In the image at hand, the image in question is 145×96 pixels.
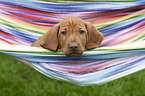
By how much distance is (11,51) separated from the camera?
217 cm

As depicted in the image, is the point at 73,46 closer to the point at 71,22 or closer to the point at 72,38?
the point at 72,38

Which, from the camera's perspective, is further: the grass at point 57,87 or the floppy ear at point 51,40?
the grass at point 57,87

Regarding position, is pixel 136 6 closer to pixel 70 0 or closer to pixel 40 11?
pixel 70 0

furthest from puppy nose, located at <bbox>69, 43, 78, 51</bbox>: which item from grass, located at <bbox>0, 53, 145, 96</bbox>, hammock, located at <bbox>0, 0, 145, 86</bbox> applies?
grass, located at <bbox>0, 53, 145, 96</bbox>

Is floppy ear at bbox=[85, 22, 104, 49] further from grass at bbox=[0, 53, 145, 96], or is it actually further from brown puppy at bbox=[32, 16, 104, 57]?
grass at bbox=[0, 53, 145, 96]

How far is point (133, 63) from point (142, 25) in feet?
1.79

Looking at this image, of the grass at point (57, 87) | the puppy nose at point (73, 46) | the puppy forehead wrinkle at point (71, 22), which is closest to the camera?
the puppy nose at point (73, 46)

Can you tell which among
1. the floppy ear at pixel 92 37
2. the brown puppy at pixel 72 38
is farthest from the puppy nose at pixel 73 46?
the floppy ear at pixel 92 37

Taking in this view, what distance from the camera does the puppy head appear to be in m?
1.97

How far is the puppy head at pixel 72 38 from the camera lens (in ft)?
6.47

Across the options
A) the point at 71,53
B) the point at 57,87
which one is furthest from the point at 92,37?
the point at 57,87

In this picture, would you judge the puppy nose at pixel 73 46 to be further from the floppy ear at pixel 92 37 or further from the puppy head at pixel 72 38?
the floppy ear at pixel 92 37

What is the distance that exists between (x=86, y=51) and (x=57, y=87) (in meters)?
1.29

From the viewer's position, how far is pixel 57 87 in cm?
318
